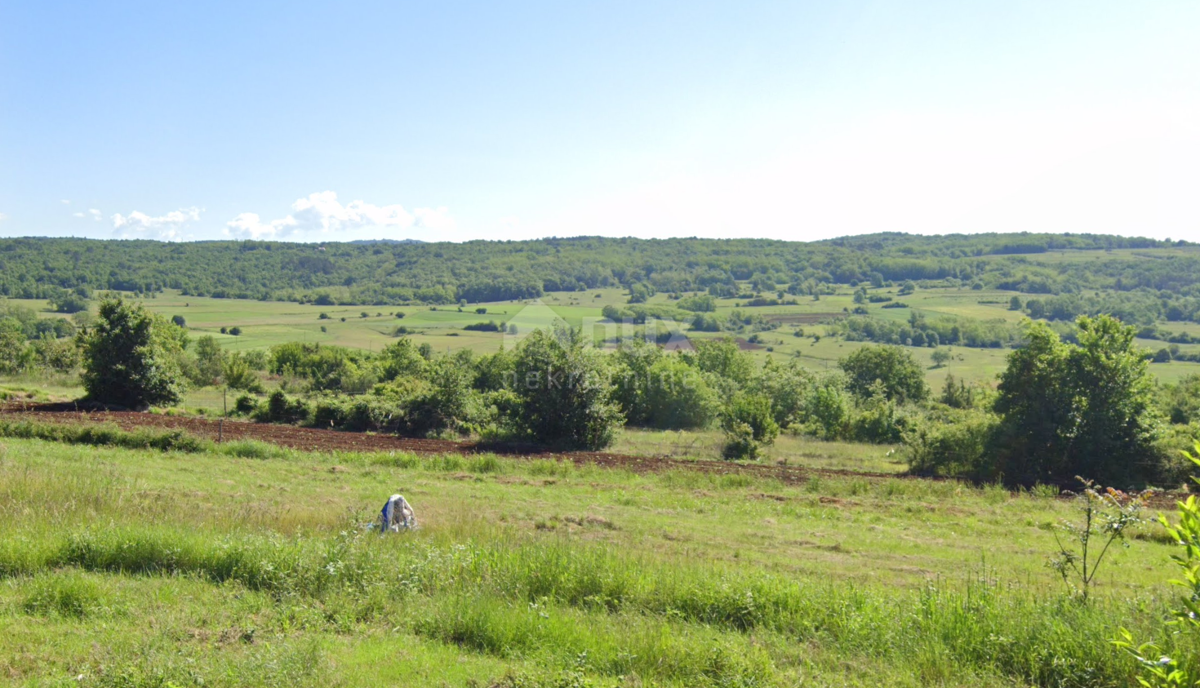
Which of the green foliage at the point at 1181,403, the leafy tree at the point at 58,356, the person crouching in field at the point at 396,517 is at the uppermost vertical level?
the person crouching in field at the point at 396,517

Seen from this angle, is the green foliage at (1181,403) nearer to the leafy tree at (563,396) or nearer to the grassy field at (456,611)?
the leafy tree at (563,396)

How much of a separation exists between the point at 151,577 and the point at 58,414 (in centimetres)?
2471

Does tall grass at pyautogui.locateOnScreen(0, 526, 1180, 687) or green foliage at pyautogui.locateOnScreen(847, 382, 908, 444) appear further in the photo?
green foliage at pyautogui.locateOnScreen(847, 382, 908, 444)

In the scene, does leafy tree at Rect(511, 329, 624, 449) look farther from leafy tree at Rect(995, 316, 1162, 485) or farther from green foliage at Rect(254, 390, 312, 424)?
leafy tree at Rect(995, 316, 1162, 485)

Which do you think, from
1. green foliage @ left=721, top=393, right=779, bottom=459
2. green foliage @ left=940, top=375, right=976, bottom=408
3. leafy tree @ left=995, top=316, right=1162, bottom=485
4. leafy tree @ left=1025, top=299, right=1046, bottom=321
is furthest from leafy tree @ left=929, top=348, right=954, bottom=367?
leafy tree @ left=995, top=316, right=1162, bottom=485

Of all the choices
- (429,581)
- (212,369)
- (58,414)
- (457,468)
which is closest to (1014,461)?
(457,468)

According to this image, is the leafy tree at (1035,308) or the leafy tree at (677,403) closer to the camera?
the leafy tree at (677,403)

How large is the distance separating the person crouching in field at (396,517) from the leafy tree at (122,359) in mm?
26043

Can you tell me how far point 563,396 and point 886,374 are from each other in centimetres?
3466

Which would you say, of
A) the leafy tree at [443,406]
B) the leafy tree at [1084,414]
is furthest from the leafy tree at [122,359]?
the leafy tree at [1084,414]

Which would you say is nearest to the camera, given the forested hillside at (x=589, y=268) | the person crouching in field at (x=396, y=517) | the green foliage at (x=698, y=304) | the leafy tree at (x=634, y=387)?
the person crouching in field at (x=396, y=517)

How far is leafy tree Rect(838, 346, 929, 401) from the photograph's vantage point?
5009 cm

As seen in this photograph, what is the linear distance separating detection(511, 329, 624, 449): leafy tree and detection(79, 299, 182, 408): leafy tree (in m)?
16.8

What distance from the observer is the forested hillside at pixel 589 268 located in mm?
130875
